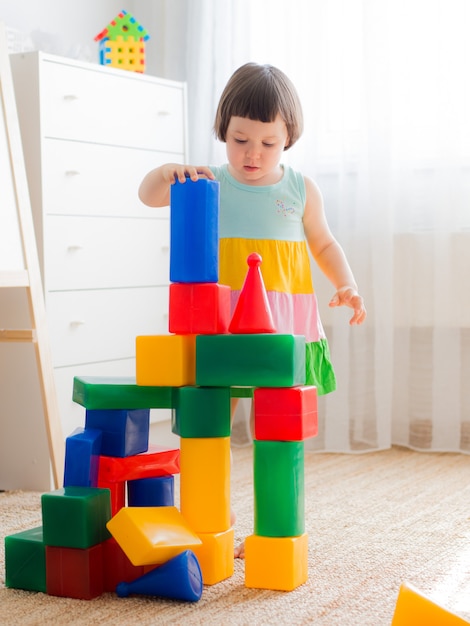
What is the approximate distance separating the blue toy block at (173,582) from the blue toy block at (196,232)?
16.2 inches

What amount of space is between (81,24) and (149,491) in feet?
5.86

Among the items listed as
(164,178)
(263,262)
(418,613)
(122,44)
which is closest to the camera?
(418,613)

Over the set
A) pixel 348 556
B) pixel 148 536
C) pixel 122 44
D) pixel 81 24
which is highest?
pixel 81 24

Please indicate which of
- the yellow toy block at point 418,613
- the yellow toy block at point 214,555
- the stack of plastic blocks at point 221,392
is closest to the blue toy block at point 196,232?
the stack of plastic blocks at point 221,392

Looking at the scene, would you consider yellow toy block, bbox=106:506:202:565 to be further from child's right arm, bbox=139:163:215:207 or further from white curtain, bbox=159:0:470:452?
white curtain, bbox=159:0:470:452

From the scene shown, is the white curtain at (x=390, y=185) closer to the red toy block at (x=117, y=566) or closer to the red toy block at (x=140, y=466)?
the red toy block at (x=140, y=466)

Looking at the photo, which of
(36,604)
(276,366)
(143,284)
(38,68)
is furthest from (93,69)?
(36,604)

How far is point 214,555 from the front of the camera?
1.41 meters

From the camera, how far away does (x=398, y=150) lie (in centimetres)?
260

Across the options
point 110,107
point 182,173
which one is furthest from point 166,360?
point 110,107

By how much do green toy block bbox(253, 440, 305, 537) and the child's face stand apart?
51 centimetres

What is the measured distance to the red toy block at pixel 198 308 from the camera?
1406 mm

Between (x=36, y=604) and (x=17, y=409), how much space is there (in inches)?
37.4

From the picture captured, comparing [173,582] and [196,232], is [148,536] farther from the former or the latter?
[196,232]
